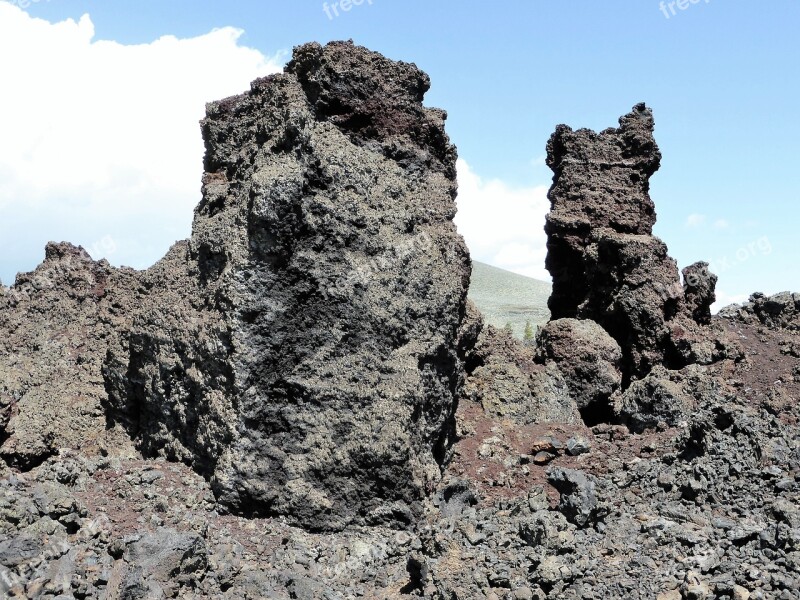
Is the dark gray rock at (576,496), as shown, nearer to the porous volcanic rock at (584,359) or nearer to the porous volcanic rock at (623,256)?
the porous volcanic rock at (584,359)

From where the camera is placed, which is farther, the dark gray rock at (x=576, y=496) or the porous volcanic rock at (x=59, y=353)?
the porous volcanic rock at (x=59, y=353)

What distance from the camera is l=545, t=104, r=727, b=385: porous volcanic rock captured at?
47.8 ft

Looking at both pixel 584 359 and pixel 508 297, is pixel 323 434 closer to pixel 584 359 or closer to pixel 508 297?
pixel 584 359

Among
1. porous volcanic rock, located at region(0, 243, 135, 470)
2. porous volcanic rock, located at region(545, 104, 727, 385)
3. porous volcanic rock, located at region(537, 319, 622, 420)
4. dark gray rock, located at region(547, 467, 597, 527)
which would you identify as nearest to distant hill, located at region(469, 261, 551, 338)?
porous volcanic rock, located at region(545, 104, 727, 385)

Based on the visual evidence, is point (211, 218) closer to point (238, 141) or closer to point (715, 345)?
point (238, 141)

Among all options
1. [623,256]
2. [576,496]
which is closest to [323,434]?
[576,496]

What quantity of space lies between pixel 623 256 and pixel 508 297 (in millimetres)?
70495

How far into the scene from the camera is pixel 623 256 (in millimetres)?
14672

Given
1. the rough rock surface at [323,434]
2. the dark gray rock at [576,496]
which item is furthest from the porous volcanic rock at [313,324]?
the dark gray rock at [576,496]

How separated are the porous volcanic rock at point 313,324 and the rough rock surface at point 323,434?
0.03 m

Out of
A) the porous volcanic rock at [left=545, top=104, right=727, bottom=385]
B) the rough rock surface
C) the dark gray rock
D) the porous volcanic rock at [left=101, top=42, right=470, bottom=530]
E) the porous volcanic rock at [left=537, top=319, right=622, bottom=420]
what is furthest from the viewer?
the porous volcanic rock at [left=545, top=104, right=727, bottom=385]

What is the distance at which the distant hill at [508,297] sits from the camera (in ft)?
200

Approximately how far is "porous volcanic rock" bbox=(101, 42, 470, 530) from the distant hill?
4640 centimetres

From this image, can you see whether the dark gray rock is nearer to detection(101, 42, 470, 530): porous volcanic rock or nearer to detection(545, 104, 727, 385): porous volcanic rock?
detection(101, 42, 470, 530): porous volcanic rock
